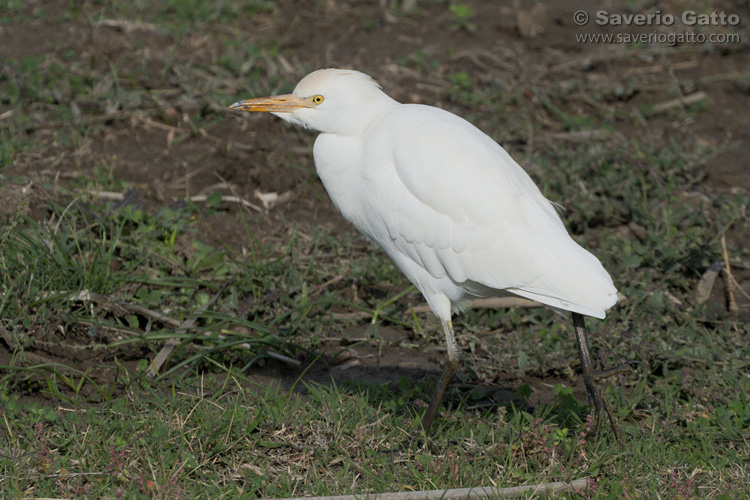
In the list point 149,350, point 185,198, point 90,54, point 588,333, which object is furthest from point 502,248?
point 90,54

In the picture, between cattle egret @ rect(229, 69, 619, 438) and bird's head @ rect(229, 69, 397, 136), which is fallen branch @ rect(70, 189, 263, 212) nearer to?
bird's head @ rect(229, 69, 397, 136)

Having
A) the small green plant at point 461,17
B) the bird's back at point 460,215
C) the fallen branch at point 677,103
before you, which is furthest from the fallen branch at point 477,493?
the small green plant at point 461,17

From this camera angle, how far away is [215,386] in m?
3.99

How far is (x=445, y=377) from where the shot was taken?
12.2 feet

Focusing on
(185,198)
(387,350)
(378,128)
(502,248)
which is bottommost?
(387,350)

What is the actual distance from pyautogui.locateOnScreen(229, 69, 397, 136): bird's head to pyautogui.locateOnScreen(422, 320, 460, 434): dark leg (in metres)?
1.02

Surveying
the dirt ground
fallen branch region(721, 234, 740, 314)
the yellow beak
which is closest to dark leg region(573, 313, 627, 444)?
the dirt ground

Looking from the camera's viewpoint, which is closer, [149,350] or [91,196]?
[149,350]

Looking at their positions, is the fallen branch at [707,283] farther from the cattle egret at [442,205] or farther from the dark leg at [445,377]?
the dark leg at [445,377]

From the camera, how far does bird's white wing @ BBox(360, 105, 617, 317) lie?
3.46 meters

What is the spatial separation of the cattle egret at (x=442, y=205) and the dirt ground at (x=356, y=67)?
957 millimetres

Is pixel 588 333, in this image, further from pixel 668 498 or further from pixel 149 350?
pixel 149 350

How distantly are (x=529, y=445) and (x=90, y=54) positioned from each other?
5371 mm

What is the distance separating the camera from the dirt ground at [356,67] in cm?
566
